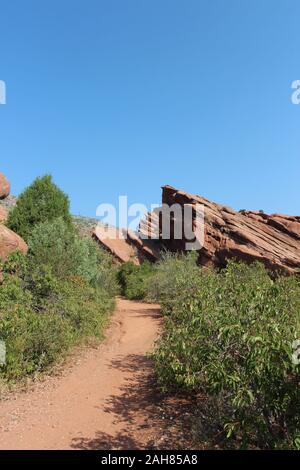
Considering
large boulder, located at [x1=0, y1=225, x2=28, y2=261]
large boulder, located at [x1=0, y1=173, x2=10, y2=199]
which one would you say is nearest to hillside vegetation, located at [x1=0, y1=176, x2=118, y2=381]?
large boulder, located at [x1=0, y1=225, x2=28, y2=261]

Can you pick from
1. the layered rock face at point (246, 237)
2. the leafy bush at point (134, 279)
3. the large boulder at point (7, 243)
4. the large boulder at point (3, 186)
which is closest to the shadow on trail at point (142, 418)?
the large boulder at point (7, 243)

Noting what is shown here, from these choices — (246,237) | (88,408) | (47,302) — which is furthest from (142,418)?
(246,237)

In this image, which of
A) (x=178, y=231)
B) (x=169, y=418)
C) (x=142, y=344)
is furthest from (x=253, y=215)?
(x=169, y=418)

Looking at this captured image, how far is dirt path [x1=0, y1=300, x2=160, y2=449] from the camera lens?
5441 millimetres

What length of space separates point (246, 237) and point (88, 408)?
18541mm

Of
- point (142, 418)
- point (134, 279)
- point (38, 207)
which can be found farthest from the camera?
point (134, 279)

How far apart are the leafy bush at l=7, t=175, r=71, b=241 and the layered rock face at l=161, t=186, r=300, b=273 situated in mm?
8740

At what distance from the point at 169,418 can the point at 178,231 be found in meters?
21.0

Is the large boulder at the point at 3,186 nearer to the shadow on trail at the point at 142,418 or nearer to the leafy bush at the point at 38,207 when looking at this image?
the leafy bush at the point at 38,207

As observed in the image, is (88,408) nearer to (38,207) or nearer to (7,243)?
(7,243)

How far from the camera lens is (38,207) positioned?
2064 cm

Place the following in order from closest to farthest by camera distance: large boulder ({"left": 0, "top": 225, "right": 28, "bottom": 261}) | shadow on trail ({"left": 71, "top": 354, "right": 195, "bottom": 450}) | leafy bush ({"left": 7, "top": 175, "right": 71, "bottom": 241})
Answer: shadow on trail ({"left": 71, "top": 354, "right": 195, "bottom": 450}) → large boulder ({"left": 0, "top": 225, "right": 28, "bottom": 261}) → leafy bush ({"left": 7, "top": 175, "right": 71, "bottom": 241})

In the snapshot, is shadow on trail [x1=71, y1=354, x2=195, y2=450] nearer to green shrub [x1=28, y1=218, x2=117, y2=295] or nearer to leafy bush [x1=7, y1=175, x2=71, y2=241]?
green shrub [x1=28, y1=218, x2=117, y2=295]

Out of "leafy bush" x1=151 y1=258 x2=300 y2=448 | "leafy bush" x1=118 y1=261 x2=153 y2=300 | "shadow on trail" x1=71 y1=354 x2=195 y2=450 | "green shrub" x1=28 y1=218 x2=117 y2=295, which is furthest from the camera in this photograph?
"leafy bush" x1=118 y1=261 x2=153 y2=300
